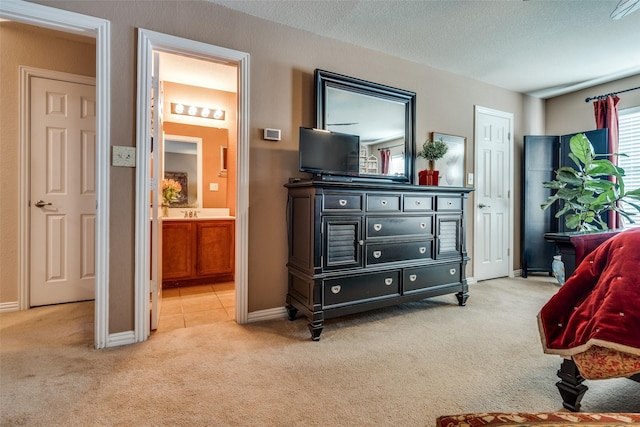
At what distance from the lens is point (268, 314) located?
261 cm

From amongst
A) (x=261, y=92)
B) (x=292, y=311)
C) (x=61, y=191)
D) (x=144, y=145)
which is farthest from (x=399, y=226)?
(x=61, y=191)

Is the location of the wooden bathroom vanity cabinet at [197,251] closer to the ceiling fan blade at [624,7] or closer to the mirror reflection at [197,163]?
the mirror reflection at [197,163]

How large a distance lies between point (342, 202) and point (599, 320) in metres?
1.56

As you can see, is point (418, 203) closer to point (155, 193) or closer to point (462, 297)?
point (462, 297)

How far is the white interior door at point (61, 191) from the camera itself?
9.31ft

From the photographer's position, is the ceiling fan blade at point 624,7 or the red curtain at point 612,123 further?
the red curtain at point 612,123

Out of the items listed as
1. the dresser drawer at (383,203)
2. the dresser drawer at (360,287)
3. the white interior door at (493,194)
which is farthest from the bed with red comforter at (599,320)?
the white interior door at (493,194)

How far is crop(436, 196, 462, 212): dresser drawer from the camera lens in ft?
9.43

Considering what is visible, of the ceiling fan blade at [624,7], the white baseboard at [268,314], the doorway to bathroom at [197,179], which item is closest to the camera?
the ceiling fan blade at [624,7]

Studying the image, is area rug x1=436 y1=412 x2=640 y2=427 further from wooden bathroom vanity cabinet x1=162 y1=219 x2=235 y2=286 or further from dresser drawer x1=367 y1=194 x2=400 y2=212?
wooden bathroom vanity cabinet x1=162 y1=219 x2=235 y2=286

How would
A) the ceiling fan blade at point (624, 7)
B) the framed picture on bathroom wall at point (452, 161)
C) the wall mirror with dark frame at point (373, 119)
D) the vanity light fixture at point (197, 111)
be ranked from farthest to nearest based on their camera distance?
the vanity light fixture at point (197, 111), the framed picture on bathroom wall at point (452, 161), the wall mirror with dark frame at point (373, 119), the ceiling fan blade at point (624, 7)

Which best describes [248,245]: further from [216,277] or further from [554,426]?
[554,426]

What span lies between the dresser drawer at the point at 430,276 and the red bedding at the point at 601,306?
125 cm

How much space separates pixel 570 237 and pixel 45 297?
424 centimetres
